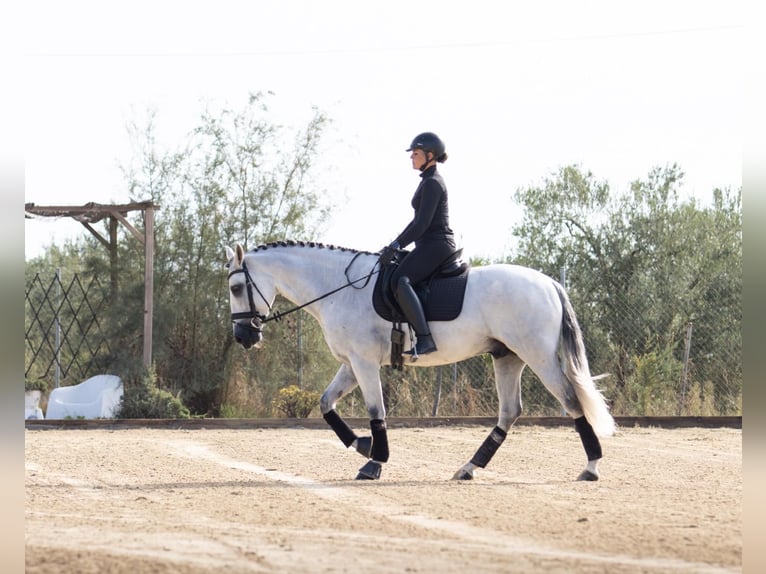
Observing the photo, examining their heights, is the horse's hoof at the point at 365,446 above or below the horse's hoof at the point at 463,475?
above

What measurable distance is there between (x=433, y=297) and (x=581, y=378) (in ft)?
4.84

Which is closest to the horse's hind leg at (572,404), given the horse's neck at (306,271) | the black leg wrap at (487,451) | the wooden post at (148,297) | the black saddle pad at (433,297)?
the black leg wrap at (487,451)

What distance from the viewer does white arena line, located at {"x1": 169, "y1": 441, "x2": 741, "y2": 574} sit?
17.6ft

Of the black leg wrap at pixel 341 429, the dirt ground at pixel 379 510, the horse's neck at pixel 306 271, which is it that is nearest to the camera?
the dirt ground at pixel 379 510

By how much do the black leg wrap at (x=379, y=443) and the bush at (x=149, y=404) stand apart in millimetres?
9248

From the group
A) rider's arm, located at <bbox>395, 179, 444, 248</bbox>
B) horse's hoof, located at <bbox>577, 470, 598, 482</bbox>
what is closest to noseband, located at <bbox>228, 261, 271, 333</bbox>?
rider's arm, located at <bbox>395, 179, 444, 248</bbox>

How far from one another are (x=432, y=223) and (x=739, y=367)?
35.3ft

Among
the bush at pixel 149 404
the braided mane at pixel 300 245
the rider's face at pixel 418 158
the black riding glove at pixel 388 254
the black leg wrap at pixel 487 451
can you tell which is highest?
the rider's face at pixel 418 158

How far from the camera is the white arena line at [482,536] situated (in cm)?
537

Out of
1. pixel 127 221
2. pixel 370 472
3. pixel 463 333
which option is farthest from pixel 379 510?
pixel 127 221

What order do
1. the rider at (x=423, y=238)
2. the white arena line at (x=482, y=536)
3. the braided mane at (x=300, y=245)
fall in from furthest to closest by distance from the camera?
the braided mane at (x=300, y=245)
the rider at (x=423, y=238)
the white arena line at (x=482, y=536)

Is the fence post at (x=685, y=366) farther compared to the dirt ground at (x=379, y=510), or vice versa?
the fence post at (x=685, y=366)

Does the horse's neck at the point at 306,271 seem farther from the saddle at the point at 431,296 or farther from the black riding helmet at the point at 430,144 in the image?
the black riding helmet at the point at 430,144

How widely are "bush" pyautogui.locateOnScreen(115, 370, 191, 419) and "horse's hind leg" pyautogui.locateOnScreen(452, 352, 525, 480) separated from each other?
9.49 metres
